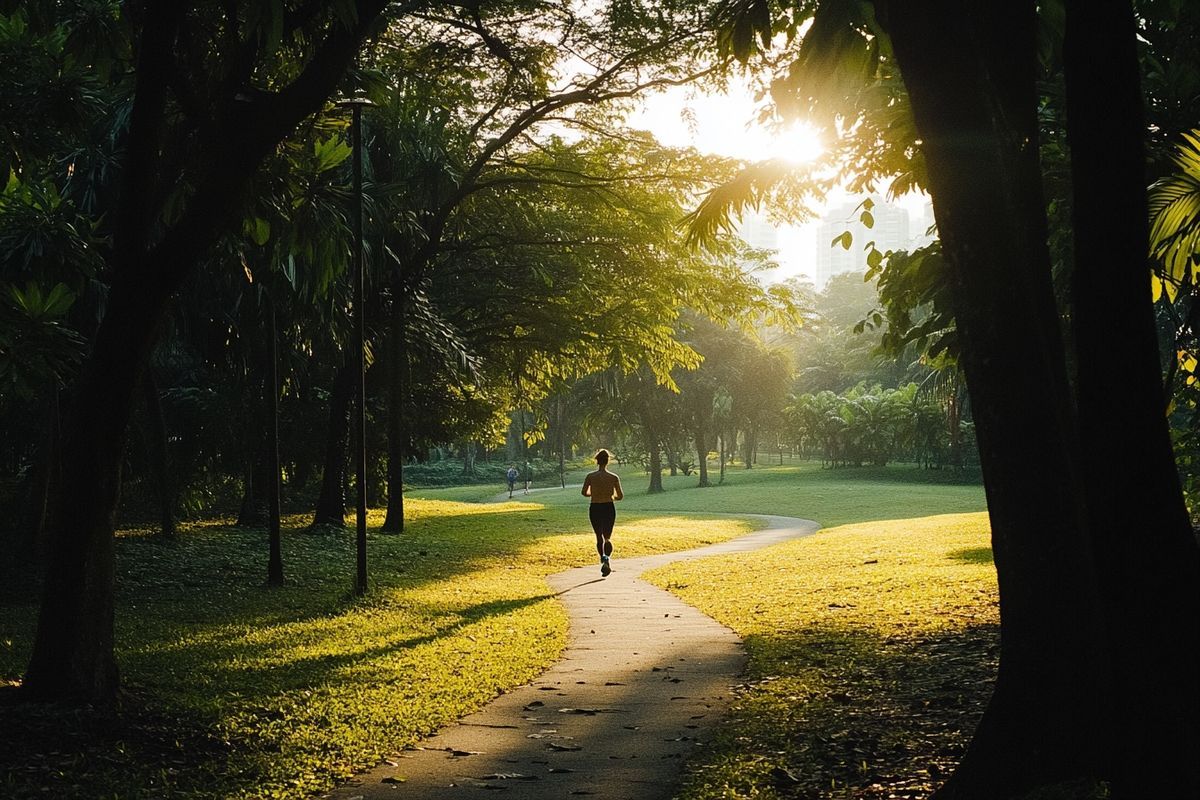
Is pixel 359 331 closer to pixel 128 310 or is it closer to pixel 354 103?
pixel 354 103

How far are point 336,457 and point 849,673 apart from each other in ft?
61.4

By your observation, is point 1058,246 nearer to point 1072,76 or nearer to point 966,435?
point 1072,76

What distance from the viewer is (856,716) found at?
24.0ft

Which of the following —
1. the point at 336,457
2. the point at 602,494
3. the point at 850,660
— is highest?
the point at 336,457

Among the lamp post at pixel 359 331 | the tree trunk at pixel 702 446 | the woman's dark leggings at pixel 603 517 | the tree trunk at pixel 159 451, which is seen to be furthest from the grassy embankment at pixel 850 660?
the tree trunk at pixel 702 446

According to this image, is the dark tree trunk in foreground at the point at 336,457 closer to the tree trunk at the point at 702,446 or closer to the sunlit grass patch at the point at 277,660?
the sunlit grass patch at the point at 277,660

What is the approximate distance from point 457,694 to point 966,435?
192 ft

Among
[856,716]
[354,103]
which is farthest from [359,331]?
[856,716]

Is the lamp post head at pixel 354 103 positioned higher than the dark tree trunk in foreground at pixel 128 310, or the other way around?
the lamp post head at pixel 354 103

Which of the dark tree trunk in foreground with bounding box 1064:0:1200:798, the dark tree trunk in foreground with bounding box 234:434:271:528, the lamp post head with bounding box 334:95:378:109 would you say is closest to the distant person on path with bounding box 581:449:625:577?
the lamp post head with bounding box 334:95:378:109

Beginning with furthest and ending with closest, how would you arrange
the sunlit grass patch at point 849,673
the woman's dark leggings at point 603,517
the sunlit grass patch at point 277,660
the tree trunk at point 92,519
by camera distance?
the woman's dark leggings at point 603,517, the tree trunk at point 92,519, the sunlit grass patch at point 277,660, the sunlit grass patch at point 849,673

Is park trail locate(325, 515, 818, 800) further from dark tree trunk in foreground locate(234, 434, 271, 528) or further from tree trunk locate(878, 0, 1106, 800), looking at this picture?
dark tree trunk in foreground locate(234, 434, 271, 528)

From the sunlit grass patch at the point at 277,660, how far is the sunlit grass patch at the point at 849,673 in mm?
2264

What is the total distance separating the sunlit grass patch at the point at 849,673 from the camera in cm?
592
